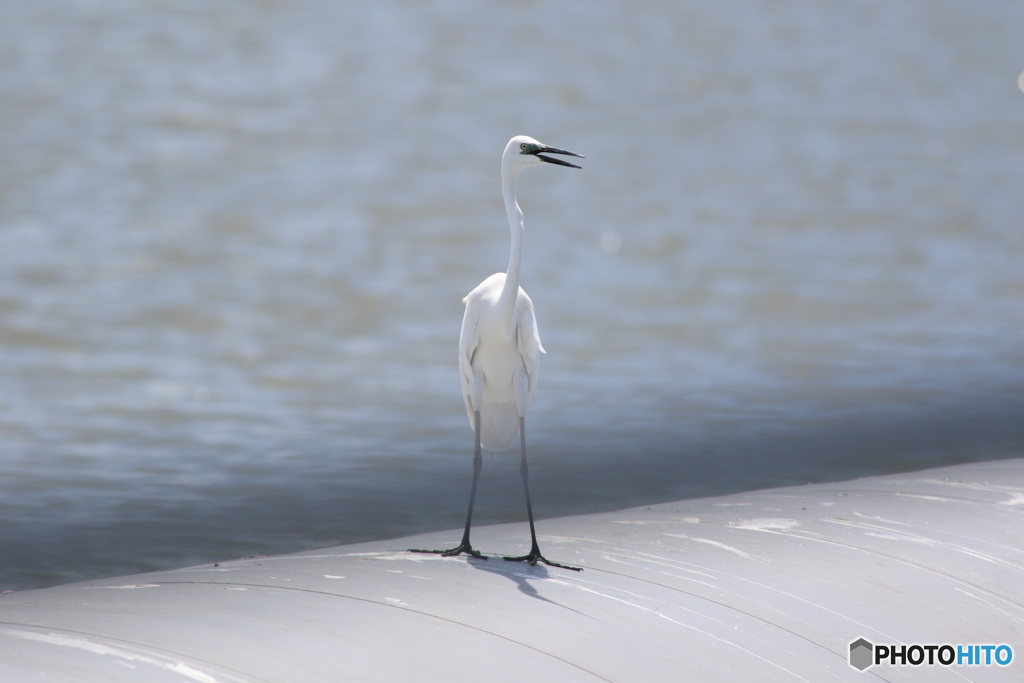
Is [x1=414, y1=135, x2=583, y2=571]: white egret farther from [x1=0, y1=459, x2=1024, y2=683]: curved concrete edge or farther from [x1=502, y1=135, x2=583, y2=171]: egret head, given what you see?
[x1=0, y1=459, x2=1024, y2=683]: curved concrete edge

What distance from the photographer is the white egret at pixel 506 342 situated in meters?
6.94

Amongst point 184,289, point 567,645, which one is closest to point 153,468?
point 567,645

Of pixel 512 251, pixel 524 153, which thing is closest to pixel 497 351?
pixel 512 251

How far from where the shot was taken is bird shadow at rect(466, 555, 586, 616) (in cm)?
666

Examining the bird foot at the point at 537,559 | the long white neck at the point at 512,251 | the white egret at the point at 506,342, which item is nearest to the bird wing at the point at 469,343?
the white egret at the point at 506,342

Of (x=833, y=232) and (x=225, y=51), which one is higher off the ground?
(x=225, y=51)

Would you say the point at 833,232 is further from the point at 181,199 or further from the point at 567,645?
the point at 567,645

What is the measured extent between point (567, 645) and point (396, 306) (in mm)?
18808

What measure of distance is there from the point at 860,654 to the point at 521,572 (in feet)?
6.19

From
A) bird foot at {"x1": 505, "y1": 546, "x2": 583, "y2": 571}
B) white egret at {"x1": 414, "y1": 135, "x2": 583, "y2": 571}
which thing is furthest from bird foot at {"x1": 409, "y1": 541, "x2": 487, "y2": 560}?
bird foot at {"x1": 505, "y1": 546, "x2": 583, "y2": 571}

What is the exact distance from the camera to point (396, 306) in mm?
24766

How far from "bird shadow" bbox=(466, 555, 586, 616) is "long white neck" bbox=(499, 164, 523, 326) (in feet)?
4.38

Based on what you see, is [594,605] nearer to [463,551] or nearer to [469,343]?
[463,551]

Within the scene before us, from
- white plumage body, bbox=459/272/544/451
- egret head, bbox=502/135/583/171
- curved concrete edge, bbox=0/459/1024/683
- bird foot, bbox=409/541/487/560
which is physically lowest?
curved concrete edge, bbox=0/459/1024/683
